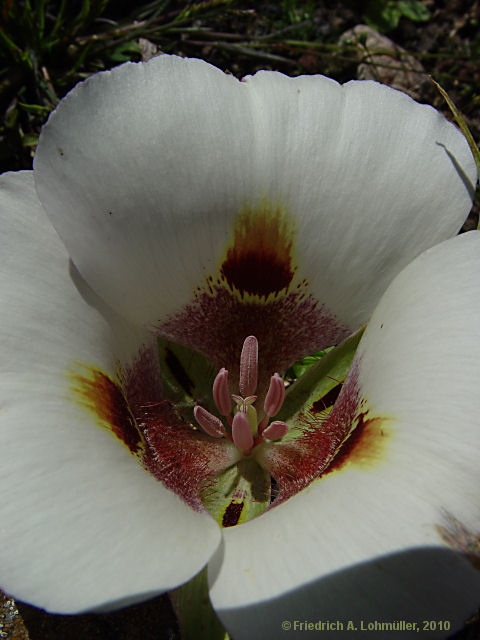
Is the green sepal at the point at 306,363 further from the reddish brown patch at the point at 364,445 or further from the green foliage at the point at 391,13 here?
the green foliage at the point at 391,13

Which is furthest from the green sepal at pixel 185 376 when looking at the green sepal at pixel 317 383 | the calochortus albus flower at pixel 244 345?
the green sepal at pixel 317 383

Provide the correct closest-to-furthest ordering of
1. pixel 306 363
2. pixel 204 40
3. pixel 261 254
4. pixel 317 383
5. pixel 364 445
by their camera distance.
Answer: pixel 364 445, pixel 261 254, pixel 317 383, pixel 306 363, pixel 204 40

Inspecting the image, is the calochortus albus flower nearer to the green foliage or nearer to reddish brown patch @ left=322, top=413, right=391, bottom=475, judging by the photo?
reddish brown patch @ left=322, top=413, right=391, bottom=475

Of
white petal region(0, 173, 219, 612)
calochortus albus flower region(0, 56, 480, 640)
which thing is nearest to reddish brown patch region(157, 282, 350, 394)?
calochortus albus flower region(0, 56, 480, 640)

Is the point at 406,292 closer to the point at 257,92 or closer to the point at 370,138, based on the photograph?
the point at 370,138

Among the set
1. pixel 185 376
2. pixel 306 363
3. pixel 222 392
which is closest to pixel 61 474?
pixel 222 392

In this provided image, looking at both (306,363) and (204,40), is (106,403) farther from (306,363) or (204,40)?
(204,40)

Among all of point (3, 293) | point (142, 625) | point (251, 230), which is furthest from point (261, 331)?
point (142, 625)

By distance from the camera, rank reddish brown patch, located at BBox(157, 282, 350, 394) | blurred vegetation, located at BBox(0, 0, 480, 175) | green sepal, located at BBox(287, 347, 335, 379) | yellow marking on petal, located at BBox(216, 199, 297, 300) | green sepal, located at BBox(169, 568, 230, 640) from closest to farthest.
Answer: green sepal, located at BBox(169, 568, 230, 640), yellow marking on petal, located at BBox(216, 199, 297, 300), reddish brown patch, located at BBox(157, 282, 350, 394), green sepal, located at BBox(287, 347, 335, 379), blurred vegetation, located at BBox(0, 0, 480, 175)
